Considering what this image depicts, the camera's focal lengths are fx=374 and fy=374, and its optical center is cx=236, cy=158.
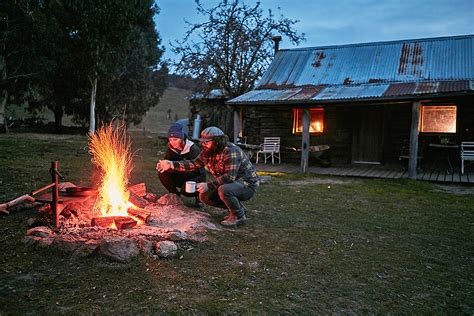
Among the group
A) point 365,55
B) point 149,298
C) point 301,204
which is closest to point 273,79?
point 365,55

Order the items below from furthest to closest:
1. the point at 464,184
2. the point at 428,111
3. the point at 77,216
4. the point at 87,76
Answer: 1. the point at 87,76
2. the point at 428,111
3. the point at 464,184
4. the point at 77,216

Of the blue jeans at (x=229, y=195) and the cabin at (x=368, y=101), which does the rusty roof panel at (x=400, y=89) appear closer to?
the cabin at (x=368, y=101)

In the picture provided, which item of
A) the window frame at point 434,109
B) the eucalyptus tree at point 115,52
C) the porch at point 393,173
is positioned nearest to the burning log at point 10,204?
the porch at point 393,173

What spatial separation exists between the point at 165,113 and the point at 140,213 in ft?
159

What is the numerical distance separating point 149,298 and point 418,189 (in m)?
8.36

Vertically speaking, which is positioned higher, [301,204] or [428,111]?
[428,111]

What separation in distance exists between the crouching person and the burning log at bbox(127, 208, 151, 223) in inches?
28.7

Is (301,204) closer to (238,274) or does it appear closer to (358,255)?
(358,255)

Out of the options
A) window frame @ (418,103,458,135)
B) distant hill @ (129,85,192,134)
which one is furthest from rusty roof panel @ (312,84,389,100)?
distant hill @ (129,85,192,134)

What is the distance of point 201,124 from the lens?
839 inches

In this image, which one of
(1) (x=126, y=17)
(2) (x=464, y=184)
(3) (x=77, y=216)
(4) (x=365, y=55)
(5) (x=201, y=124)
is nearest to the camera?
(3) (x=77, y=216)

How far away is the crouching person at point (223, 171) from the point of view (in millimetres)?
4945

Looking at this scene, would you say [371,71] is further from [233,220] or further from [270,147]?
[233,220]

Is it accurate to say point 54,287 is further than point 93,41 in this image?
No
